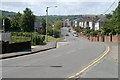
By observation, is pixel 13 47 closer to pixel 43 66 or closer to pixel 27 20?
pixel 43 66

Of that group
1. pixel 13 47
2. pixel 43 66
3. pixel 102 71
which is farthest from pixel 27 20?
pixel 102 71

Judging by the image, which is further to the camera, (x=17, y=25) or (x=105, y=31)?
(x=17, y=25)

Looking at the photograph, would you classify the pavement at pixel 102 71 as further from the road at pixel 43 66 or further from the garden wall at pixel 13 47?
the garden wall at pixel 13 47

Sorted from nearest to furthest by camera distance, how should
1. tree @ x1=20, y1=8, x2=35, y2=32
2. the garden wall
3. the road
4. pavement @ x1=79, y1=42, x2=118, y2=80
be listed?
the road → pavement @ x1=79, y1=42, x2=118, y2=80 → the garden wall → tree @ x1=20, y1=8, x2=35, y2=32

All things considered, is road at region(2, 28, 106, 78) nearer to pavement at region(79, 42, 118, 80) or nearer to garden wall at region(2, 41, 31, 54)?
pavement at region(79, 42, 118, 80)

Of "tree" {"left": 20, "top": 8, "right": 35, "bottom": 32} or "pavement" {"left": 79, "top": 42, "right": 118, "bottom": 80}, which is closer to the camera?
"pavement" {"left": 79, "top": 42, "right": 118, "bottom": 80}

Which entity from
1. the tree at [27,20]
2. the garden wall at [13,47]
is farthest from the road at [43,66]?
the tree at [27,20]

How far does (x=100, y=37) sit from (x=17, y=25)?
40034 mm

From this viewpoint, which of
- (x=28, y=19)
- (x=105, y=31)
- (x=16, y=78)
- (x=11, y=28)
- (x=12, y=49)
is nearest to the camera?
(x=16, y=78)

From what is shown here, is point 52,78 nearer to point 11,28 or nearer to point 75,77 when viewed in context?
point 75,77

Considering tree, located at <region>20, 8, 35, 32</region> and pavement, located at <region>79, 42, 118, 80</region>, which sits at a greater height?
tree, located at <region>20, 8, 35, 32</region>

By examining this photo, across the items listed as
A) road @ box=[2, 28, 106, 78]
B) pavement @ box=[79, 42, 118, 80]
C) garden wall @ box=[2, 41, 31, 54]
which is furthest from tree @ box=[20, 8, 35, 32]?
pavement @ box=[79, 42, 118, 80]

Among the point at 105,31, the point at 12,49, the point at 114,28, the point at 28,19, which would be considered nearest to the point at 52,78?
the point at 12,49

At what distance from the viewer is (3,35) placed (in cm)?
4106
